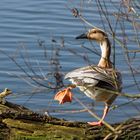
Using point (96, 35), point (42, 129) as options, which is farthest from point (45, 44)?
point (42, 129)

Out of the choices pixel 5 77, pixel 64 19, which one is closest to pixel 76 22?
pixel 64 19

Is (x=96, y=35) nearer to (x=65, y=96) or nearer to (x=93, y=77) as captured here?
(x=93, y=77)

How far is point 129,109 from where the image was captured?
1300cm

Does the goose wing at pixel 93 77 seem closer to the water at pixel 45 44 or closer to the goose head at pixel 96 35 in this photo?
the goose head at pixel 96 35

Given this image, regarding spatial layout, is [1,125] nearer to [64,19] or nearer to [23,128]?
[23,128]

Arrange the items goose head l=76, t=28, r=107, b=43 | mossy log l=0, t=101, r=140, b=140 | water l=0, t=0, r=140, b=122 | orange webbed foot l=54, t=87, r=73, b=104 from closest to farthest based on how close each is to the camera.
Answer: orange webbed foot l=54, t=87, r=73, b=104
mossy log l=0, t=101, r=140, b=140
goose head l=76, t=28, r=107, b=43
water l=0, t=0, r=140, b=122

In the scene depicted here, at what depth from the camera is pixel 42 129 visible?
885 centimetres

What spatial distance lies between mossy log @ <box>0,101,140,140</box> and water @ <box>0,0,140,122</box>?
2478mm

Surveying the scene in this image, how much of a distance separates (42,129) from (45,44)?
627 centimetres

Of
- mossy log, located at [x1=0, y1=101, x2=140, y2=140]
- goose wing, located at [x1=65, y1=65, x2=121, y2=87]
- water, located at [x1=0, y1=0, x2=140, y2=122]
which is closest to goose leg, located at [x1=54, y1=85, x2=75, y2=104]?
goose wing, located at [x1=65, y1=65, x2=121, y2=87]

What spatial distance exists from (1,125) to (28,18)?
332 inches

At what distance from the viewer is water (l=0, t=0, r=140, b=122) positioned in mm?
12695

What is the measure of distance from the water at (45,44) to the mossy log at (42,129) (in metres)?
2.48

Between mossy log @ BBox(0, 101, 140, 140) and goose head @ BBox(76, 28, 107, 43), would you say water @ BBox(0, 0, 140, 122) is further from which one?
mossy log @ BBox(0, 101, 140, 140)
